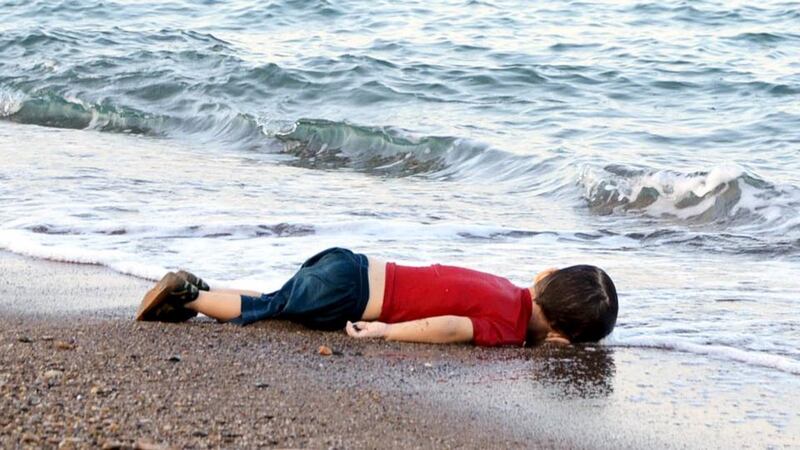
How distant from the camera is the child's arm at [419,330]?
4.97 meters

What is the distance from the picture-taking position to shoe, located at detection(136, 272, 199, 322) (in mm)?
4953

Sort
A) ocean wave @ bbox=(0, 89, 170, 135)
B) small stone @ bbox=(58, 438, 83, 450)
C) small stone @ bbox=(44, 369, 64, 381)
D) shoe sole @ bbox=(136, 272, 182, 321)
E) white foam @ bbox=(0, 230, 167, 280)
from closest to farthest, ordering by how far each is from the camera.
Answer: small stone @ bbox=(58, 438, 83, 450)
small stone @ bbox=(44, 369, 64, 381)
shoe sole @ bbox=(136, 272, 182, 321)
white foam @ bbox=(0, 230, 167, 280)
ocean wave @ bbox=(0, 89, 170, 135)

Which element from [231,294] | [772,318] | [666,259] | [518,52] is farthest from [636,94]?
[231,294]

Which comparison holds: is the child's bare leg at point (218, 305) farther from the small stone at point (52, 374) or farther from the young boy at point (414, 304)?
the small stone at point (52, 374)

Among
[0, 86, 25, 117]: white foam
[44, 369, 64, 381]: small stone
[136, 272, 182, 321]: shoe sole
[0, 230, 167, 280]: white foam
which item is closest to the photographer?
[44, 369, 64, 381]: small stone

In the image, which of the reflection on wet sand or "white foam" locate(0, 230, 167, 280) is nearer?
the reflection on wet sand

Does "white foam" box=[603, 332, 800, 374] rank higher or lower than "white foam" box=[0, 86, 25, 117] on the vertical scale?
higher

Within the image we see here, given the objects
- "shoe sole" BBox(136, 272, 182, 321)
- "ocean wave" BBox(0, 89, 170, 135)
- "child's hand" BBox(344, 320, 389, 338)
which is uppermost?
"shoe sole" BBox(136, 272, 182, 321)

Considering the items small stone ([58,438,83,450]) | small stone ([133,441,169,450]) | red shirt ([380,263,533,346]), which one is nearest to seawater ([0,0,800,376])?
red shirt ([380,263,533,346])

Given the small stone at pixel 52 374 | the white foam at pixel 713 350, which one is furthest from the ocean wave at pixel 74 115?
the small stone at pixel 52 374

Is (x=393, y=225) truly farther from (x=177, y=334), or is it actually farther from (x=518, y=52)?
(x=518, y=52)

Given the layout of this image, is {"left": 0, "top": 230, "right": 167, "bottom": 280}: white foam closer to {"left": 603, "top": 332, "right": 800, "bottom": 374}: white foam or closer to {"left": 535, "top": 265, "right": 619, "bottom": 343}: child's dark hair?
{"left": 535, "top": 265, "right": 619, "bottom": 343}: child's dark hair

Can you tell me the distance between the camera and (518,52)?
1566 cm

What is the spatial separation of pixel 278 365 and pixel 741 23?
14.1 meters
